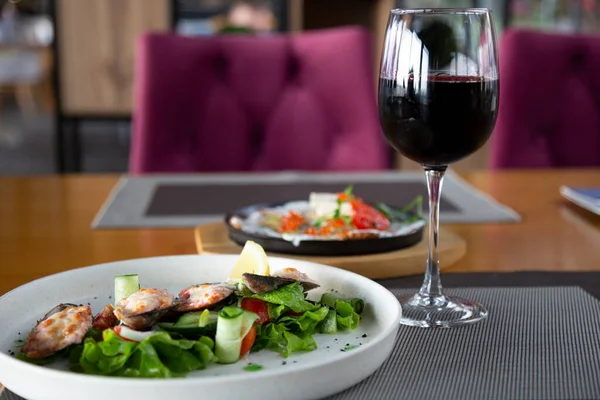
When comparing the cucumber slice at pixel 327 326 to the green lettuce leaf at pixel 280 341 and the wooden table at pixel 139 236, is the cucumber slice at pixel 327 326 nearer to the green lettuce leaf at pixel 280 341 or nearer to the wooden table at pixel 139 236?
the green lettuce leaf at pixel 280 341

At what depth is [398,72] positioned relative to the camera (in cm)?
75

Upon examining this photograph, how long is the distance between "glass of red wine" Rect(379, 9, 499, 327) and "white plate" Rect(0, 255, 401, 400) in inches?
3.2

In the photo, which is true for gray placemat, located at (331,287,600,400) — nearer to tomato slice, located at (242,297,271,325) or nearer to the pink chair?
tomato slice, located at (242,297,271,325)

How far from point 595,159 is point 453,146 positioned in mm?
1420

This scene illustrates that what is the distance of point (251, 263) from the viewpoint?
2.32 feet

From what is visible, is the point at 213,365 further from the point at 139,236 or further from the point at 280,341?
the point at 139,236

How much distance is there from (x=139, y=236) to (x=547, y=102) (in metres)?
1.27

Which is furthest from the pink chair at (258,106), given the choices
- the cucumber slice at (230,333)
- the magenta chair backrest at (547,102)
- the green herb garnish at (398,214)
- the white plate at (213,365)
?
the cucumber slice at (230,333)

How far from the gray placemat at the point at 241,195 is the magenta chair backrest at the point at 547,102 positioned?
18.2 inches

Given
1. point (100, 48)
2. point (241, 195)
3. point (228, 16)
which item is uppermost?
point (228, 16)

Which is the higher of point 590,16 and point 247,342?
point 590,16

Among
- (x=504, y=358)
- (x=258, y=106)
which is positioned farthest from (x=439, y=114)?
(x=258, y=106)

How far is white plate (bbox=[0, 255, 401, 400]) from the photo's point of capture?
48 cm

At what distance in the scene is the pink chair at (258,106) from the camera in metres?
1.90
